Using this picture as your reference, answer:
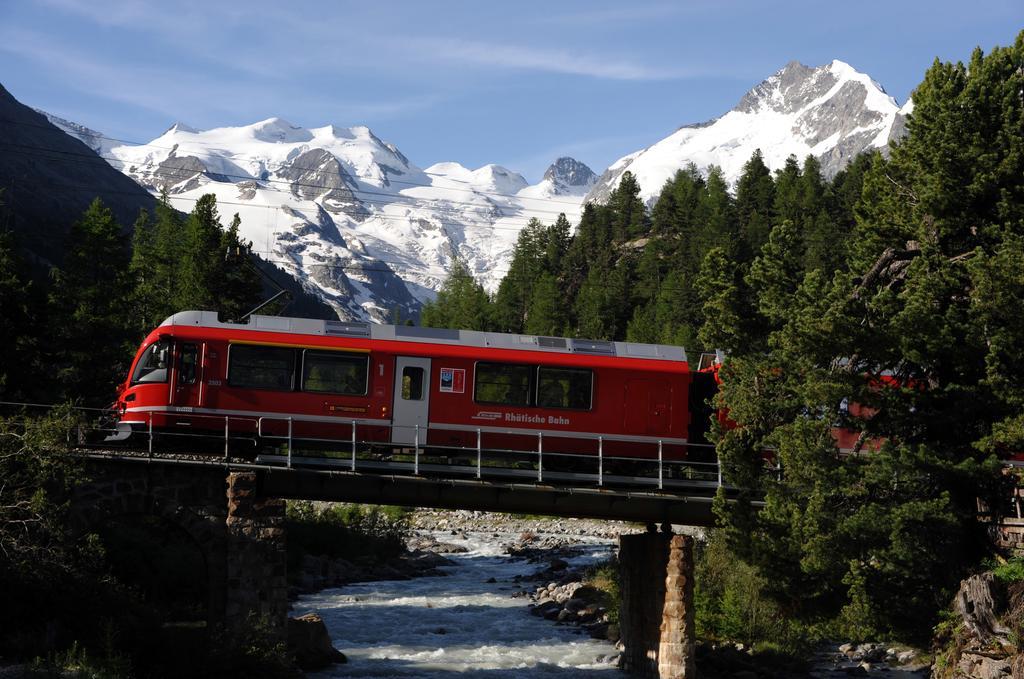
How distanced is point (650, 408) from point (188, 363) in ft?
40.1

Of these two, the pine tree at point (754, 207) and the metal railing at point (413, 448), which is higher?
the pine tree at point (754, 207)

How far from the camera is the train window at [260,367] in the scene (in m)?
27.5

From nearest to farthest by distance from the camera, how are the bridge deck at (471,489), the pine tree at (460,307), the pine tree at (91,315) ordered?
the bridge deck at (471,489) → the pine tree at (91,315) → the pine tree at (460,307)

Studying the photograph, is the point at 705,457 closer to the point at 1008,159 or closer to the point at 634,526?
the point at 1008,159

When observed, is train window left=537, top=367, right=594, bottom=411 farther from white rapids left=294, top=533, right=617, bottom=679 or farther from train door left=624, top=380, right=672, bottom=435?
white rapids left=294, top=533, right=617, bottom=679

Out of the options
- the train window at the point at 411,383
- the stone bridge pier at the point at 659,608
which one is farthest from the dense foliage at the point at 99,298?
the stone bridge pier at the point at 659,608

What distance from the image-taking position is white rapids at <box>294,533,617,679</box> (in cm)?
2991

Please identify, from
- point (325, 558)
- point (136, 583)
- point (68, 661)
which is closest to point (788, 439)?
point (68, 661)

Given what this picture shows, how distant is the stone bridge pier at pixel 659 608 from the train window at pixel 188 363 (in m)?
12.9

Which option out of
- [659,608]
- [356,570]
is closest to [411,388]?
[659,608]

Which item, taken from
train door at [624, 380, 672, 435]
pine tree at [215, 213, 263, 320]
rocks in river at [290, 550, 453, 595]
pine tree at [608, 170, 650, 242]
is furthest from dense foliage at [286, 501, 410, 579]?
pine tree at [608, 170, 650, 242]

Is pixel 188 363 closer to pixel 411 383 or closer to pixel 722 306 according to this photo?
pixel 411 383

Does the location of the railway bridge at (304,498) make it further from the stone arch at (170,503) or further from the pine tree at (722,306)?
the pine tree at (722,306)

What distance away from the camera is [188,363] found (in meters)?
27.4
